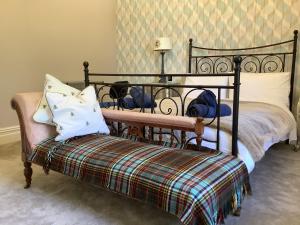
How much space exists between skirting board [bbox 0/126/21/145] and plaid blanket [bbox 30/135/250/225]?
6.21ft

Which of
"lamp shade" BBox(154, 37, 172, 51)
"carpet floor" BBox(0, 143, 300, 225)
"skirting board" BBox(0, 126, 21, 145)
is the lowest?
"carpet floor" BBox(0, 143, 300, 225)

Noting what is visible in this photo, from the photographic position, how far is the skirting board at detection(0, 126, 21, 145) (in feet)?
11.8

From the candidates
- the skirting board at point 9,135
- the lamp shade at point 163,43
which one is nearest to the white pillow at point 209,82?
the lamp shade at point 163,43

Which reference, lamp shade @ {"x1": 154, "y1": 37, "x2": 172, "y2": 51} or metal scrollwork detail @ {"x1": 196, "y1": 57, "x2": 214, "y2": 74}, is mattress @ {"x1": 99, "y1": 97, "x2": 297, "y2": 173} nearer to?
metal scrollwork detail @ {"x1": 196, "y1": 57, "x2": 214, "y2": 74}

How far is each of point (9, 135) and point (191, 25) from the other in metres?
2.90

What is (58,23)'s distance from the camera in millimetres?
4047

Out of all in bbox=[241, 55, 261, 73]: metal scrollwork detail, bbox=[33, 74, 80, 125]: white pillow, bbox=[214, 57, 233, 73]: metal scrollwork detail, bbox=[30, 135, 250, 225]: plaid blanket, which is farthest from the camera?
bbox=[214, 57, 233, 73]: metal scrollwork detail

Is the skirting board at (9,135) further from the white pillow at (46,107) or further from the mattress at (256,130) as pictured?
the mattress at (256,130)

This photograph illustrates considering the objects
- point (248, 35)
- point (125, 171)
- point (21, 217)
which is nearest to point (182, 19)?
point (248, 35)

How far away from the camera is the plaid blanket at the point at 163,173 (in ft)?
4.48

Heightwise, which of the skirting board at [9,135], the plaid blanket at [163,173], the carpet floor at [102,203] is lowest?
the carpet floor at [102,203]

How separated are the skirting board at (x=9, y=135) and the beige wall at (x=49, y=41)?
0.20 feet

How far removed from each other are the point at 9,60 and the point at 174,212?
3.14 m

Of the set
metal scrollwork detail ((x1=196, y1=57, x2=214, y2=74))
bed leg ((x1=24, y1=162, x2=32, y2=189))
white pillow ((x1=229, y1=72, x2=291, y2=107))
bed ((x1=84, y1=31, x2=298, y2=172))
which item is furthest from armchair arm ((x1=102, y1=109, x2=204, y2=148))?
metal scrollwork detail ((x1=196, y1=57, x2=214, y2=74))
